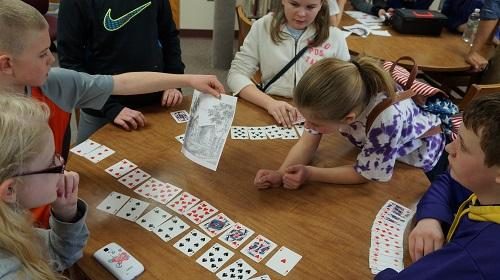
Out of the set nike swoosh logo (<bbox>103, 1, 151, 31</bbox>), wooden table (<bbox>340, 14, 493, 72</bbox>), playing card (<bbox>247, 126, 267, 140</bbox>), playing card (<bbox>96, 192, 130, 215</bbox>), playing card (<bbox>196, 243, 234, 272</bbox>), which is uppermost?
nike swoosh logo (<bbox>103, 1, 151, 31</bbox>)

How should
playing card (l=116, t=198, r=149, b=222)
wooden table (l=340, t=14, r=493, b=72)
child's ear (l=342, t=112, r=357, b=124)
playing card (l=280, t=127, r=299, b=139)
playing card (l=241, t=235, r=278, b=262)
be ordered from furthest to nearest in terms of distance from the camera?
wooden table (l=340, t=14, r=493, b=72) < playing card (l=280, t=127, r=299, b=139) < child's ear (l=342, t=112, r=357, b=124) < playing card (l=116, t=198, r=149, b=222) < playing card (l=241, t=235, r=278, b=262)

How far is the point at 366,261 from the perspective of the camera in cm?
138

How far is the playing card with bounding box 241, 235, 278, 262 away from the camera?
4.50 feet

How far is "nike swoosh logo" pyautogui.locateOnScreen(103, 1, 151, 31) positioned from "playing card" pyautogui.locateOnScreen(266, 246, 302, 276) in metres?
1.40

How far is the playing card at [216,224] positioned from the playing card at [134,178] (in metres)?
0.35

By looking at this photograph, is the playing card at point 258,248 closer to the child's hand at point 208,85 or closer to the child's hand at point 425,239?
the child's hand at point 425,239

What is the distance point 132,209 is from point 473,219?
3.60 ft

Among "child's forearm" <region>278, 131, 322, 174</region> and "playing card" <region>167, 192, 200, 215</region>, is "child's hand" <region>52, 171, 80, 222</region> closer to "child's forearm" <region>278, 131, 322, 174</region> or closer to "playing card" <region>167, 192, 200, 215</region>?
"playing card" <region>167, 192, 200, 215</region>

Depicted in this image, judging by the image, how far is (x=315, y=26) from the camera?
2.41 m

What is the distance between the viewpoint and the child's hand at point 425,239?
4.62 ft

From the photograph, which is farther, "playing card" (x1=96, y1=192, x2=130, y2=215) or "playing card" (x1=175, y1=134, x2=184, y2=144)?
"playing card" (x1=175, y1=134, x2=184, y2=144)

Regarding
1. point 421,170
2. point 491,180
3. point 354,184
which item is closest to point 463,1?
point 421,170

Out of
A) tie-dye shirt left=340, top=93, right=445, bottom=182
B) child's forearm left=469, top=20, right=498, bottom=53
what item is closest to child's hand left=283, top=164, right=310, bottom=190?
tie-dye shirt left=340, top=93, right=445, bottom=182

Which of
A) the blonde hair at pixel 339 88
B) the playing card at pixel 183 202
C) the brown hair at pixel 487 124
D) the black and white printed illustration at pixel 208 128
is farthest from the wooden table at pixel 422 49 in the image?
the playing card at pixel 183 202
